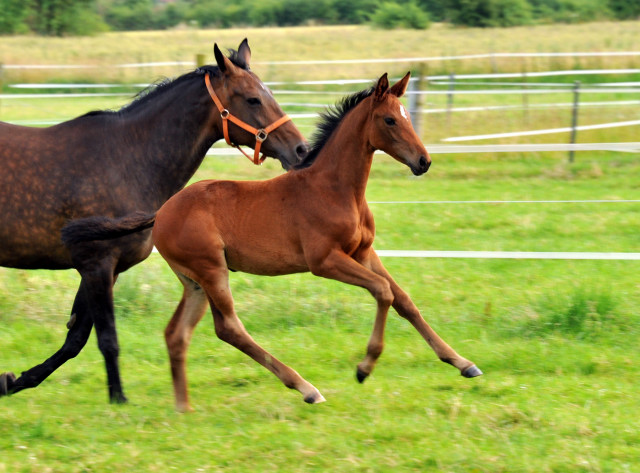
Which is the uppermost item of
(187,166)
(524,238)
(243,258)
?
(187,166)

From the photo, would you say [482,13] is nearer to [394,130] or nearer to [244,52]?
[244,52]

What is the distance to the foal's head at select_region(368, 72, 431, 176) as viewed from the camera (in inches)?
161

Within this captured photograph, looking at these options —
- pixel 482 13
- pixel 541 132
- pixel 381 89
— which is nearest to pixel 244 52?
pixel 381 89

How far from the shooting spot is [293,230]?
427cm

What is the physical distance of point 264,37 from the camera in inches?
1553

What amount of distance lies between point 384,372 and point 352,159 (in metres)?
1.29

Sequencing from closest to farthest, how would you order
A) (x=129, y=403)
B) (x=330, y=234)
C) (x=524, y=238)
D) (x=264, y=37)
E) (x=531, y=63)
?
(x=330, y=234) < (x=129, y=403) < (x=524, y=238) < (x=531, y=63) < (x=264, y=37)

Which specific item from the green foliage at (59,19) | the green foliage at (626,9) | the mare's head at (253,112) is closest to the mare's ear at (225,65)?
the mare's head at (253,112)

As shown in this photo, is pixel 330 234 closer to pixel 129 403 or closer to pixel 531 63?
pixel 129 403

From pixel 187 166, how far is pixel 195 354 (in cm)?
123

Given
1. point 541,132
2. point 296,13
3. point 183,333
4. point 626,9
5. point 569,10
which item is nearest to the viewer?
point 183,333

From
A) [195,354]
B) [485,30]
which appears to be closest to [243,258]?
[195,354]

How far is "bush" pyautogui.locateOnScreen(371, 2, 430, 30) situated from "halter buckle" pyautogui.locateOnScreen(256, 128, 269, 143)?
117 ft

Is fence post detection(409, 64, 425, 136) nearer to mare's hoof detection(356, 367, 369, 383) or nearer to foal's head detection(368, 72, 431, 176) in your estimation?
foal's head detection(368, 72, 431, 176)
